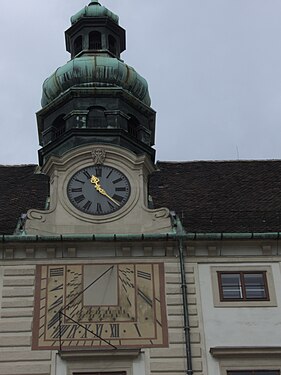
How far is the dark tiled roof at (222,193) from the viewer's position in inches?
832

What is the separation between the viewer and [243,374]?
1811 cm

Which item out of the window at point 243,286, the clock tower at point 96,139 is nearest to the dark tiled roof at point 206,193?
the clock tower at point 96,139

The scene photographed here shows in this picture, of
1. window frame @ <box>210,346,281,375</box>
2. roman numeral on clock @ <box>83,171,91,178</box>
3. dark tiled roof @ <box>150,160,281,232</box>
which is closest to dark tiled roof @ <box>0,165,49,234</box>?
roman numeral on clock @ <box>83,171,91,178</box>

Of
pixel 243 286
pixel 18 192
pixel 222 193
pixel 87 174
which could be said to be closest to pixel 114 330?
pixel 243 286

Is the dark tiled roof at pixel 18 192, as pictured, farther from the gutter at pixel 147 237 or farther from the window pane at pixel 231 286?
the window pane at pixel 231 286

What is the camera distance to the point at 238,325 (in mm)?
18891

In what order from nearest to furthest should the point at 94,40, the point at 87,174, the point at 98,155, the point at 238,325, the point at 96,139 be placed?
the point at 238,325, the point at 87,174, the point at 98,155, the point at 96,139, the point at 94,40

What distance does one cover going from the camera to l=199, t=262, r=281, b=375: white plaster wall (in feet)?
61.0

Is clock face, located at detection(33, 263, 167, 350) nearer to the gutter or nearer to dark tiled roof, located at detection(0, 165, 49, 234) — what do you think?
the gutter

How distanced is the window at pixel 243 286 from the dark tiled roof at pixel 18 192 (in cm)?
520

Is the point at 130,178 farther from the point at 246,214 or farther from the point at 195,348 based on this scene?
the point at 195,348

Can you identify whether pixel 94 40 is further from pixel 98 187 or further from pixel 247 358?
pixel 247 358

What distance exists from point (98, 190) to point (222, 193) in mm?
4274

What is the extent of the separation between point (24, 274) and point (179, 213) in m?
4.63
